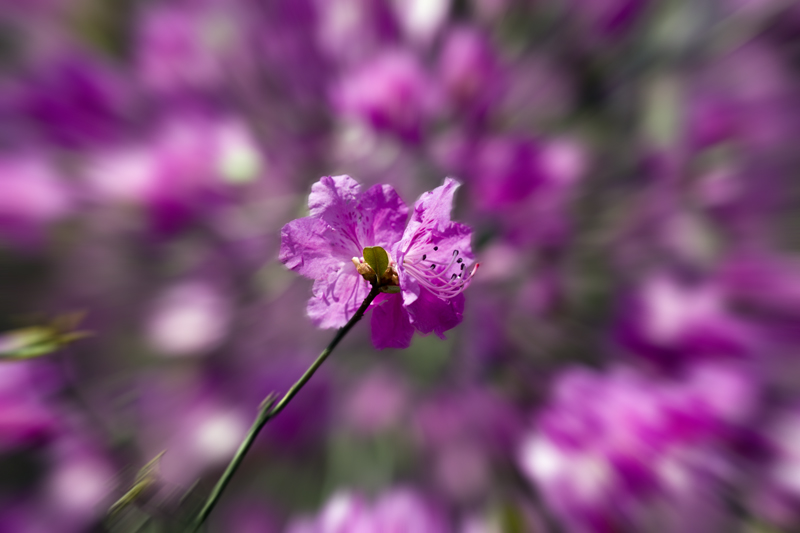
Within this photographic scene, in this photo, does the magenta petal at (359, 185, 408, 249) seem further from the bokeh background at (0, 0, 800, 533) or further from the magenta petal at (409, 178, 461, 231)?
the bokeh background at (0, 0, 800, 533)

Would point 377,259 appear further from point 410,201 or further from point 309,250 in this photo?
point 410,201

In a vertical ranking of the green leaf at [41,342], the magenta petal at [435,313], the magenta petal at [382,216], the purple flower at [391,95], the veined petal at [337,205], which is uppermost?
the purple flower at [391,95]

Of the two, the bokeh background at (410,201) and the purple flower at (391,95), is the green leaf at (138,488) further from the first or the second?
the purple flower at (391,95)

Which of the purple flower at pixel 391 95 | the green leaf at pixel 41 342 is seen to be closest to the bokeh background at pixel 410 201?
the purple flower at pixel 391 95

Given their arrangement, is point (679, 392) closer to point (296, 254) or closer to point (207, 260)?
point (296, 254)

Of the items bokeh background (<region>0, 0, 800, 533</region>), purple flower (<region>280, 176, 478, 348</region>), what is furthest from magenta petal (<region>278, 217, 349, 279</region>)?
bokeh background (<region>0, 0, 800, 533</region>)
